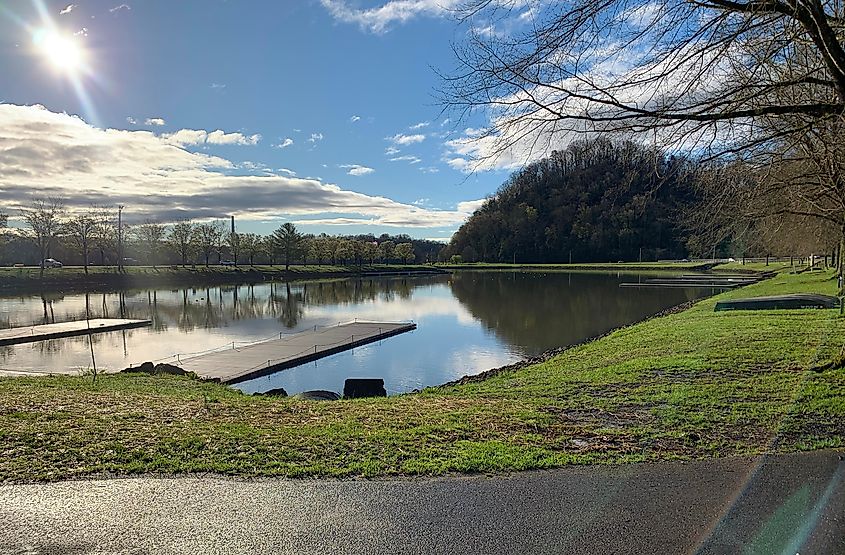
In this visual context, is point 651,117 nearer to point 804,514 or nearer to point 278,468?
point 804,514

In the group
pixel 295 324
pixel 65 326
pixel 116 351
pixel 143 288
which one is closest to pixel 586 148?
pixel 116 351

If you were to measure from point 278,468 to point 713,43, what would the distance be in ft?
18.1

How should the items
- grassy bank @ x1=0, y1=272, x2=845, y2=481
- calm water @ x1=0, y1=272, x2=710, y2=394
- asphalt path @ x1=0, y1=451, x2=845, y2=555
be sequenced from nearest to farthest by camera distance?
asphalt path @ x1=0, y1=451, x2=845, y2=555, grassy bank @ x1=0, y1=272, x2=845, y2=481, calm water @ x1=0, y1=272, x2=710, y2=394

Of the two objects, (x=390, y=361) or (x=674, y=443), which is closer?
(x=674, y=443)

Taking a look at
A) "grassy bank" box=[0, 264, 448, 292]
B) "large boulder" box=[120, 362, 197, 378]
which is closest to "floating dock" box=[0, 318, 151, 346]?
"large boulder" box=[120, 362, 197, 378]

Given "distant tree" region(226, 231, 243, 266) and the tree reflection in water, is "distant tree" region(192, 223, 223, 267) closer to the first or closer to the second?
"distant tree" region(226, 231, 243, 266)

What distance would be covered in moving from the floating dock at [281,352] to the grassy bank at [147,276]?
4312 cm

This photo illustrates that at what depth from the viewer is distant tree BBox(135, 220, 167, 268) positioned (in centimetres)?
7650

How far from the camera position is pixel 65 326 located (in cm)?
2662

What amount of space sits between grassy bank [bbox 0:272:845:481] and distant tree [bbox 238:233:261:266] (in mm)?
77291

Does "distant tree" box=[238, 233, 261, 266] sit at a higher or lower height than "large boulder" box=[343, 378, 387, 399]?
higher

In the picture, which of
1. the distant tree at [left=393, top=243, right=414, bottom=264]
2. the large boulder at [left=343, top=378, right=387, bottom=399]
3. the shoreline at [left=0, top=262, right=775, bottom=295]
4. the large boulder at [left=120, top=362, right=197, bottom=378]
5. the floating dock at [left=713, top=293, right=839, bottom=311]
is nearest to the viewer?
the large boulder at [left=343, top=378, right=387, bottom=399]

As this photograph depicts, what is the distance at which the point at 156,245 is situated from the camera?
76.4 meters

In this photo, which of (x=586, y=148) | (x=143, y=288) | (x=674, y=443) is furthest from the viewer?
(x=143, y=288)
